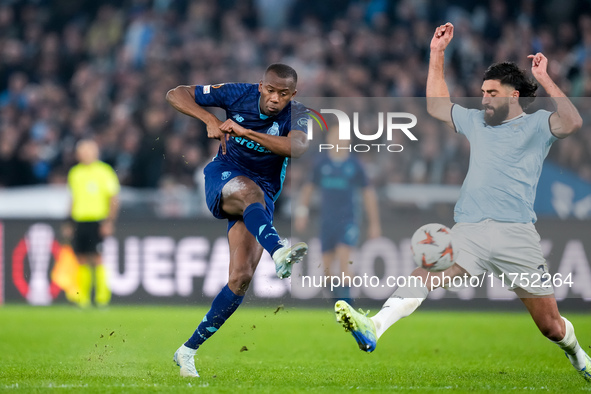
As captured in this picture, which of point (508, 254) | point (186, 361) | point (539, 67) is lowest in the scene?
point (186, 361)

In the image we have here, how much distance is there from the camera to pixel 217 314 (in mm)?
6066

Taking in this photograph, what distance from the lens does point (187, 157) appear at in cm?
1319

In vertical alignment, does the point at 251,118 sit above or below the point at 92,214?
above

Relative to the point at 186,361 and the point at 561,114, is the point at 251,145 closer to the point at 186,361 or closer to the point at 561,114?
the point at 186,361

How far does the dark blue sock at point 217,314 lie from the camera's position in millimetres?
6062

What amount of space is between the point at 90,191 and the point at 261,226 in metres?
7.12

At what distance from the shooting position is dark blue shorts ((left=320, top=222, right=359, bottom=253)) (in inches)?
299

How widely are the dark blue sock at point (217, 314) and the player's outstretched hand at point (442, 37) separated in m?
2.23

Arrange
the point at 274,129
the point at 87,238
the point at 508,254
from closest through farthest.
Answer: the point at 508,254
the point at 274,129
the point at 87,238

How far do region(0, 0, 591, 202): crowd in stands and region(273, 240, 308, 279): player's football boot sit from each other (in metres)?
7.82

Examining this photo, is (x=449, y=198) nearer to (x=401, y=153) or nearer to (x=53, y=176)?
(x=401, y=153)

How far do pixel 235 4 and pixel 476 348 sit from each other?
10715mm

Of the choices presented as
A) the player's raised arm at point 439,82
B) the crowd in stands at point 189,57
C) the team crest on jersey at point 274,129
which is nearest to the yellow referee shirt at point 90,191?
the crowd in stands at point 189,57

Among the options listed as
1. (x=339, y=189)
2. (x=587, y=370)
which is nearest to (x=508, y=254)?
(x=587, y=370)
